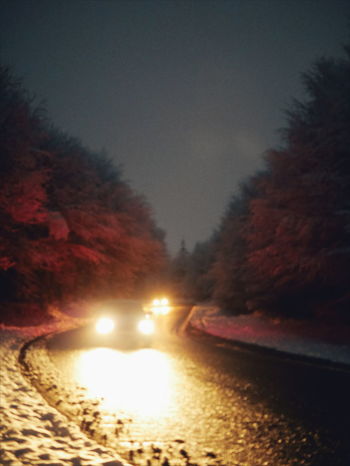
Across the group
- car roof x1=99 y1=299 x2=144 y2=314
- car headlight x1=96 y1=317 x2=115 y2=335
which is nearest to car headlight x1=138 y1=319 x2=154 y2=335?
car roof x1=99 y1=299 x2=144 y2=314

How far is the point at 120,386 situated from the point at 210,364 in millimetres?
3181

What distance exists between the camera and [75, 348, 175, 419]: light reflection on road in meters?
5.95

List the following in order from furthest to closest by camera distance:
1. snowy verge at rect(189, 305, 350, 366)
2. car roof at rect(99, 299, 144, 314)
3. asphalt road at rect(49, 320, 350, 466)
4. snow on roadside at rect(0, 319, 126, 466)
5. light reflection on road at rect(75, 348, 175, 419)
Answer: car roof at rect(99, 299, 144, 314)
snowy verge at rect(189, 305, 350, 366)
light reflection on road at rect(75, 348, 175, 419)
asphalt road at rect(49, 320, 350, 466)
snow on roadside at rect(0, 319, 126, 466)

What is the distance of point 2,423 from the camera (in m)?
4.56

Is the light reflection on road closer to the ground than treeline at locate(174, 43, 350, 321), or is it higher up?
closer to the ground

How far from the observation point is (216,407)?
5953mm

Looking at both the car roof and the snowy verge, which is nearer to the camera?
the snowy verge

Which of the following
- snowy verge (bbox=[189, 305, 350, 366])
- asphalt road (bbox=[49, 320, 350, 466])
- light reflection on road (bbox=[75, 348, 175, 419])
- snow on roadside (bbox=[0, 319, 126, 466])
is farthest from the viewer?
snowy verge (bbox=[189, 305, 350, 366])

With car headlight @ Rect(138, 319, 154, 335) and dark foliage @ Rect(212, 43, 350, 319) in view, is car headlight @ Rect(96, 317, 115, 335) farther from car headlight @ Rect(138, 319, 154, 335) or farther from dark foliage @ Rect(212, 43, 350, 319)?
dark foliage @ Rect(212, 43, 350, 319)

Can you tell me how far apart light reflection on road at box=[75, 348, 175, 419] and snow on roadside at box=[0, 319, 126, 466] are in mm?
1038

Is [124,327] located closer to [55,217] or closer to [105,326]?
[105,326]

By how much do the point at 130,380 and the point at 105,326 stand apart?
581cm

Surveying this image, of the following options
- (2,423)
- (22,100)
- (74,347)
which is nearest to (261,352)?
(74,347)

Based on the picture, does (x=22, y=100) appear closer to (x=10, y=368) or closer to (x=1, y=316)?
(x=1, y=316)
